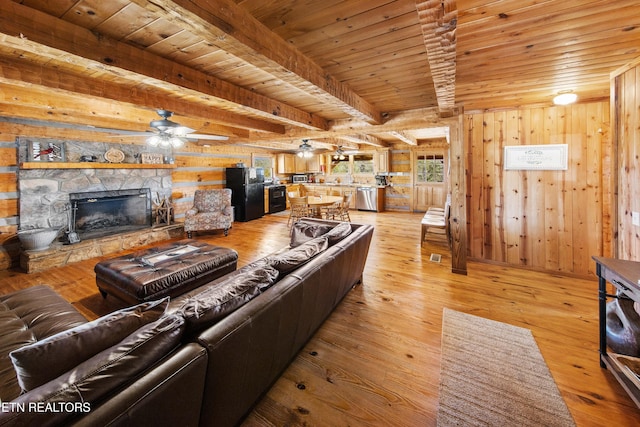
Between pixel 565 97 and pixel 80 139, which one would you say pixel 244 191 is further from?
pixel 565 97

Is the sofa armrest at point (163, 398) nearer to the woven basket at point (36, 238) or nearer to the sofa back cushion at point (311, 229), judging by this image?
the sofa back cushion at point (311, 229)

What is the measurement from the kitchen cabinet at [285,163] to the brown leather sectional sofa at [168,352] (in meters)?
7.64

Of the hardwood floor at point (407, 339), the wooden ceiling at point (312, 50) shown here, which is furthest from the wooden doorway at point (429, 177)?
the wooden ceiling at point (312, 50)

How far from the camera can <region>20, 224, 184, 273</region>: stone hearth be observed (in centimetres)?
359

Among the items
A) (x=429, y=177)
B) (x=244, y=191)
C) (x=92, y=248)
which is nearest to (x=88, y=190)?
(x=92, y=248)

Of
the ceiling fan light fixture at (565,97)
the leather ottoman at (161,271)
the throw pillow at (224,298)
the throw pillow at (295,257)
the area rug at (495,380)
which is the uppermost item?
the ceiling fan light fixture at (565,97)

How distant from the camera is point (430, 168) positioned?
838 cm

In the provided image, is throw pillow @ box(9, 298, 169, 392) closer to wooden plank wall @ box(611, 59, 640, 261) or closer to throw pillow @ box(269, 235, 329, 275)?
throw pillow @ box(269, 235, 329, 275)

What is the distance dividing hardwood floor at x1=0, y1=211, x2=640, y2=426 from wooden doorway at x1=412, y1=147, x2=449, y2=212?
471 centimetres

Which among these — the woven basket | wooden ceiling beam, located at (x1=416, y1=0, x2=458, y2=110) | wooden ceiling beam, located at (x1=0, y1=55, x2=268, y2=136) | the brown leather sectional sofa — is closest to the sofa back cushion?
the brown leather sectional sofa

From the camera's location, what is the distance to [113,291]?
2533 millimetres

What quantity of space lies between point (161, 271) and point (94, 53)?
1828mm

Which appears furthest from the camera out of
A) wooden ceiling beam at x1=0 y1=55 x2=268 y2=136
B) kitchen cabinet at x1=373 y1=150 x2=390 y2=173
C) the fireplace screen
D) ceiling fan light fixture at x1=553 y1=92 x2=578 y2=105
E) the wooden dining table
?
kitchen cabinet at x1=373 y1=150 x2=390 y2=173

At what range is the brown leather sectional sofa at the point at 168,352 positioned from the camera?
2.53ft
